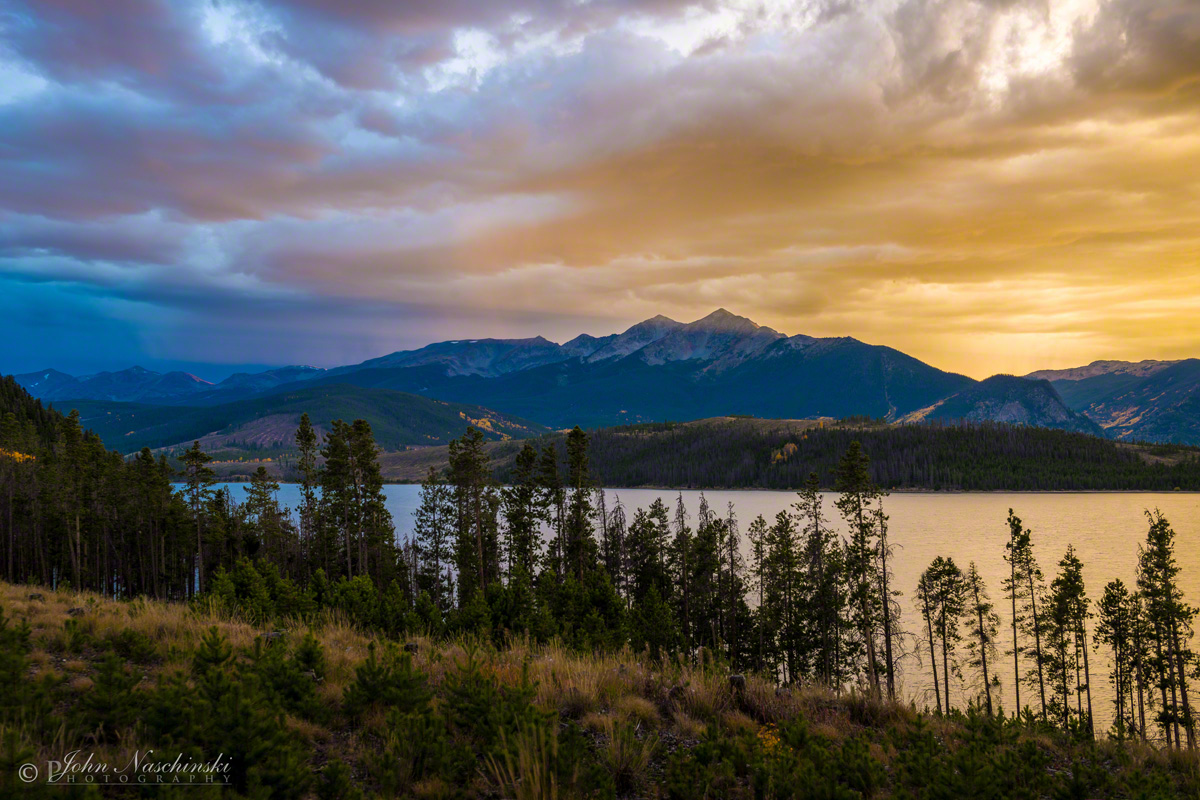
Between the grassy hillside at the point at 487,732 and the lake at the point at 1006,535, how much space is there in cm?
1302

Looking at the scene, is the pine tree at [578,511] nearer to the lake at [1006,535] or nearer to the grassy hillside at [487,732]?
the lake at [1006,535]

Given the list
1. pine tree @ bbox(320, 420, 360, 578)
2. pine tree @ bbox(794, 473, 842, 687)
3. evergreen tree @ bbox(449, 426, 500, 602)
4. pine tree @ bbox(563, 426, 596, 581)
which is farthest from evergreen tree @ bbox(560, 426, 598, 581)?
pine tree @ bbox(320, 420, 360, 578)

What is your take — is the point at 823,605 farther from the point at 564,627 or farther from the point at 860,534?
the point at 564,627

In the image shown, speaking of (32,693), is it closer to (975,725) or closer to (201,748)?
(201,748)

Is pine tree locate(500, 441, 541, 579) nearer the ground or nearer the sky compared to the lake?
nearer the sky

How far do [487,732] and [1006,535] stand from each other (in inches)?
4544

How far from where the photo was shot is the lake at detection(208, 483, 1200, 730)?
49781 mm

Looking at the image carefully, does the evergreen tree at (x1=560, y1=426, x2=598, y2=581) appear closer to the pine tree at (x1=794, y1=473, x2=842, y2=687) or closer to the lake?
the pine tree at (x1=794, y1=473, x2=842, y2=687)

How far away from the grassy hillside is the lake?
13015 mm

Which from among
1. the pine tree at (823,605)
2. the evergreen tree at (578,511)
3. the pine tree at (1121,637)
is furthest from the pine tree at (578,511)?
the pine tree at (1121,637)

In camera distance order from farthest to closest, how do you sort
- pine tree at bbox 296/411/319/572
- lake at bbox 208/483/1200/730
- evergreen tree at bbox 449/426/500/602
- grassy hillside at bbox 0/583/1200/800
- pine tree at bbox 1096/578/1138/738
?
lake at bbox 208/483/1200/730 → pine tree at bbox 296/411/319/572 → evergreen tree at bbox 449/426/500/602 → pine tree at bbox 1096/578/1138/738 → grassy hillside at bbox 0/583/1200/800

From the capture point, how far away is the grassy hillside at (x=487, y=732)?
5.64m

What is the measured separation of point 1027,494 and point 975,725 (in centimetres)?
21930

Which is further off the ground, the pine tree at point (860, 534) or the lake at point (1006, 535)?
the pine tree at point (860, 534)
